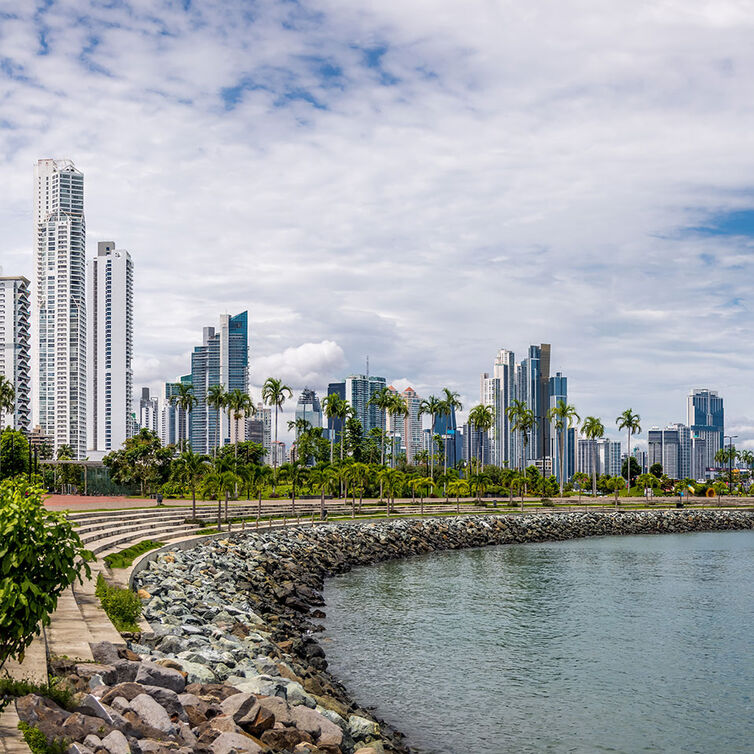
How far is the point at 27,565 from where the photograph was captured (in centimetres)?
1240

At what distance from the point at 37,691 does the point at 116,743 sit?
80.0 inches

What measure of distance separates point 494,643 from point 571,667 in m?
4.33

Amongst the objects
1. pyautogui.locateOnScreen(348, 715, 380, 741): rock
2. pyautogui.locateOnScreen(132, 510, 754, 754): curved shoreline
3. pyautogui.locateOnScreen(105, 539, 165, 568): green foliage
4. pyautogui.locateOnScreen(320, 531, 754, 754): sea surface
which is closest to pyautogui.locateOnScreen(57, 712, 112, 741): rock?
pyautogui.locateOnScreen(132, 510, 754, 754): curved shoreline

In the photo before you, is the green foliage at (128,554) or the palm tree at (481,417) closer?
the green foliage at (128,554)

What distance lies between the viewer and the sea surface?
2280cm

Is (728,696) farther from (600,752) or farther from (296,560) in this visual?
(296,560)

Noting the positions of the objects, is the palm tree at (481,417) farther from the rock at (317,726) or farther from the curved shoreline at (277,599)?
the rock at (317,726)

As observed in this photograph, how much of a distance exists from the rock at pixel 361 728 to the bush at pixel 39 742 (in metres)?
8.38

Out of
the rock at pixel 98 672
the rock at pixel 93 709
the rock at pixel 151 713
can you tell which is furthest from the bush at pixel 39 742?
the rock at pixel 98 672

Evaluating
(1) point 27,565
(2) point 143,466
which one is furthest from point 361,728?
(2) point 143,466

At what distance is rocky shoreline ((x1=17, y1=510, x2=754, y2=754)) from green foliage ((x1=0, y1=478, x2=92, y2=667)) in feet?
5.22

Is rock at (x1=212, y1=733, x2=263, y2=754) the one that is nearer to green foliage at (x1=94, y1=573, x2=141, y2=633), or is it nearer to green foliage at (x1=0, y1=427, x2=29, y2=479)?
green foliage at (x1=94, y1=573, x2=141, y2=633)

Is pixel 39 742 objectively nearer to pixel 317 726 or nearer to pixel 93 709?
pixel 93 709

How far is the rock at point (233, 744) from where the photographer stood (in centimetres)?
1396
